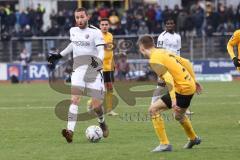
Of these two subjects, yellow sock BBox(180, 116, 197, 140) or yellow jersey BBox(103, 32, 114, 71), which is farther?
yellow jersey BBox(103, 32, 114, 71)

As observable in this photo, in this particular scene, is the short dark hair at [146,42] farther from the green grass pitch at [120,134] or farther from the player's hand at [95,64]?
the player's hand at [95,64]

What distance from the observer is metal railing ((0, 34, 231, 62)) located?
131 ft

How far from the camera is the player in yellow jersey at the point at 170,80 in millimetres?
12812

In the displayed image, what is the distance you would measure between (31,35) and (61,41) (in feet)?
6.75

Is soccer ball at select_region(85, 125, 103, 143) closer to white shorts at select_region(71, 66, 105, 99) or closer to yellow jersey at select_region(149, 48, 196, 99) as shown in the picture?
white shorts at select_region(71, 66, 105, 99)

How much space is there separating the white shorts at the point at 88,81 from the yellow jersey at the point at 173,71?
2.71 metres

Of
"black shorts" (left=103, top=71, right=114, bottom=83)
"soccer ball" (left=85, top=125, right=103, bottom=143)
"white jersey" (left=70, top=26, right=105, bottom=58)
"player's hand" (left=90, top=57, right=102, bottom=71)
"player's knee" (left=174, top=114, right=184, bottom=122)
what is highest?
"white jersey" (left=70, top=26, right=105, bottom=58)

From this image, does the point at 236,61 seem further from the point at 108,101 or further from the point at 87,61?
the point at 108,101

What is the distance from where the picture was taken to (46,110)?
2288 cm

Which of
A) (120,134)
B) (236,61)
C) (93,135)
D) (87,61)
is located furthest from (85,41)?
(236,61)

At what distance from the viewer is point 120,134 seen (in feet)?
53.3

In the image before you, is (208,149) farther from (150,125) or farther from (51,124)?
(51,124)

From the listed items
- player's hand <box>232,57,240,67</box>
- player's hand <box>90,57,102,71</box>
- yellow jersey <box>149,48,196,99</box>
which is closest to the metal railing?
player's hand <box>232,57,240,67</box>

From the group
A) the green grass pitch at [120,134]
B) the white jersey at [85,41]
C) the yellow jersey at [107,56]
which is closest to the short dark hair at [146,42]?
the green grass pitch at [120,134]
